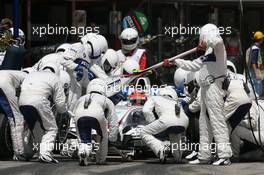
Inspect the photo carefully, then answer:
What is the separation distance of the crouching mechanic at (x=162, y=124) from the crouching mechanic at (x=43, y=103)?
1423 millimetres

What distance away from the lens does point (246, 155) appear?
56.3ft

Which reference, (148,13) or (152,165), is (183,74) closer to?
(152,165)

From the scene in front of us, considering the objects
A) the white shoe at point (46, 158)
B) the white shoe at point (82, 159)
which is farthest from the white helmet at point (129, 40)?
the white shoe at point (82, 159)

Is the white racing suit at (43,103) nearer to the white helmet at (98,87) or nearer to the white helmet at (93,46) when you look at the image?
the white helmet at (98,87)

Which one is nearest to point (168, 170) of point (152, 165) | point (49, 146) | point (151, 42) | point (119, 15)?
point (152, 165)

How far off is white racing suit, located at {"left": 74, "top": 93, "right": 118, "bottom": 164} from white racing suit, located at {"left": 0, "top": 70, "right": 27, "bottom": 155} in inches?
49.9

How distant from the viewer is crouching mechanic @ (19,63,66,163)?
16.3 meters

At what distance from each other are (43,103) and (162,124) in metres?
1.97

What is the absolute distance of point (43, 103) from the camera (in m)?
16.3

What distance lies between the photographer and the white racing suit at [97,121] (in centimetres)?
1577

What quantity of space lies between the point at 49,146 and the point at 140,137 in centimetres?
156

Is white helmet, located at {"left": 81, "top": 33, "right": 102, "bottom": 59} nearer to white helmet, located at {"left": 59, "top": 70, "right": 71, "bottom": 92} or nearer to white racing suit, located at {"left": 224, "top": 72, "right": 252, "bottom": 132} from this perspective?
white helmet, located at {"left": 59, "top": 70, "right": 71, "bottom": 92}

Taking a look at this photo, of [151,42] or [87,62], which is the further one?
[151,42]

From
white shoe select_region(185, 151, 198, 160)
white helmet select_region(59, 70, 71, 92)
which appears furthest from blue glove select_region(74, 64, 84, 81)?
white shoe select_region(185, 151, 198, 160)
